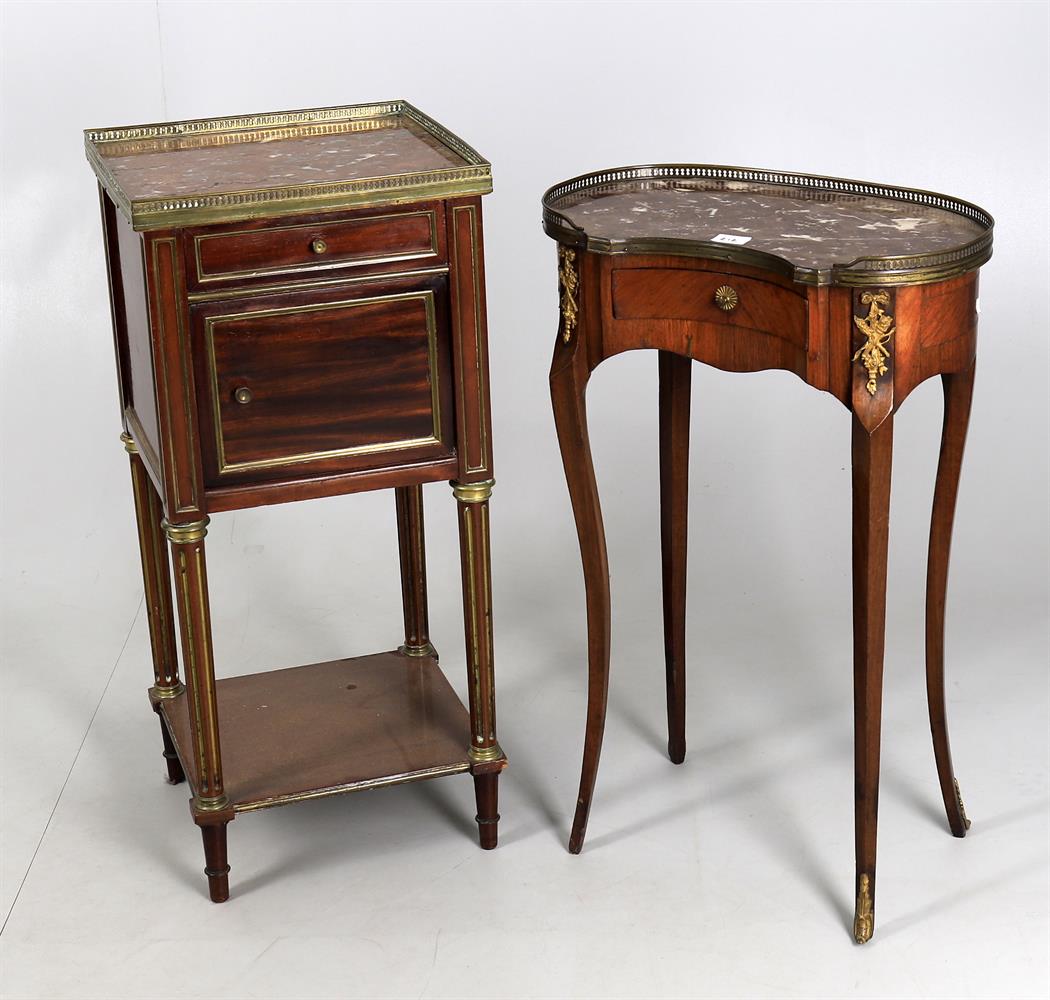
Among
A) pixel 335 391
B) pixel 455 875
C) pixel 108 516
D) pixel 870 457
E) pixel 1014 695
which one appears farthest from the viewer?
pixel 108 516

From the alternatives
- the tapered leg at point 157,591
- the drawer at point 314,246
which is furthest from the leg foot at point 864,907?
the tapered leg at point 157,591

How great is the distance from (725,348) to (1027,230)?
7.28ft

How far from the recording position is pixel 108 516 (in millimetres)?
4766

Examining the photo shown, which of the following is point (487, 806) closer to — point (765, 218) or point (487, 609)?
point (487, 609)

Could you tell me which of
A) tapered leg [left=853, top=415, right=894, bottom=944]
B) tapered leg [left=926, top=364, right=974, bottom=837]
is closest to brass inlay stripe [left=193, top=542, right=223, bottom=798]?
tapered leg [left=853, top=415, right=894, bottom=944]

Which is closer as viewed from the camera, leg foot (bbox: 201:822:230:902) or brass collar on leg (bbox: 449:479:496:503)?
brass collar on leg (bbox: 449:479:496:503)

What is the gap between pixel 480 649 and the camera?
337cm

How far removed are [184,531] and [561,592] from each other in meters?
1.50

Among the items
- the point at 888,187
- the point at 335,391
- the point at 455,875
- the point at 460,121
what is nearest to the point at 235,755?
the point at 455,875

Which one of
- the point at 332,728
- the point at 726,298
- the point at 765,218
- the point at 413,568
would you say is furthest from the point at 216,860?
the point at 765,218

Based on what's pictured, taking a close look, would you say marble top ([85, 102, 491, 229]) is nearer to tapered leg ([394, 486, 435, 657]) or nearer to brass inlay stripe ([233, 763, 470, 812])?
tapered leg ([394, 486, 435, 657])

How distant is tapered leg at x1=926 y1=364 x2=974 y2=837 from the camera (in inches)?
124

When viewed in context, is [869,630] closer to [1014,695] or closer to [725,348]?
[725,348]

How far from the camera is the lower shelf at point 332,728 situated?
11.3 feet
